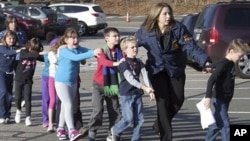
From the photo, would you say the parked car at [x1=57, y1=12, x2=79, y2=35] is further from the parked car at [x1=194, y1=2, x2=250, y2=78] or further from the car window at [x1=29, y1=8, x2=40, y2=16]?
the parked car at [x1=194, y1=2, x2=250, y2=78]

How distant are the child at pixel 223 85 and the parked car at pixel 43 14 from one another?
23776 mm

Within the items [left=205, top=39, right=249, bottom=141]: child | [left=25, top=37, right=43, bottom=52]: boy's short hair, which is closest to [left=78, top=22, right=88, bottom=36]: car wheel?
[left=25, top=37, right=43, bottom=52]: boy's short hair

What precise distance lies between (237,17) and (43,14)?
16295 millimetres

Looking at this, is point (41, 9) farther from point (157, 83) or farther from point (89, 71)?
point (157, 83)

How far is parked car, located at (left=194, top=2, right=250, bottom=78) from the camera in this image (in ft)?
52.9

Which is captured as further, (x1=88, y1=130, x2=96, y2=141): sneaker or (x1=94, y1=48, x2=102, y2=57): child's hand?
(x1=88, y1=130, x2=96, y2=141): sneaker

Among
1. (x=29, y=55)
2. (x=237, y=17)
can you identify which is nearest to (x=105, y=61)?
(x=29, y=55)

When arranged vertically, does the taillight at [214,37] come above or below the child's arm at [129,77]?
below

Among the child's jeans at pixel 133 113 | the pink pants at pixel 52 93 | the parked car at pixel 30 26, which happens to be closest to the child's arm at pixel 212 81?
the child's jeans at pixel 133 113

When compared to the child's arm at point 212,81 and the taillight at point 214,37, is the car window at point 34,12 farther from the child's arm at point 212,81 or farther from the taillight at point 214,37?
the child's arm at point 212,81

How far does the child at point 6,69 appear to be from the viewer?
33.8ft

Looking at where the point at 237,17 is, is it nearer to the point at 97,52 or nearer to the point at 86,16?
the point at 97,52

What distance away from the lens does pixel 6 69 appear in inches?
415

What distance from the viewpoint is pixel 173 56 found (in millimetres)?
7863
